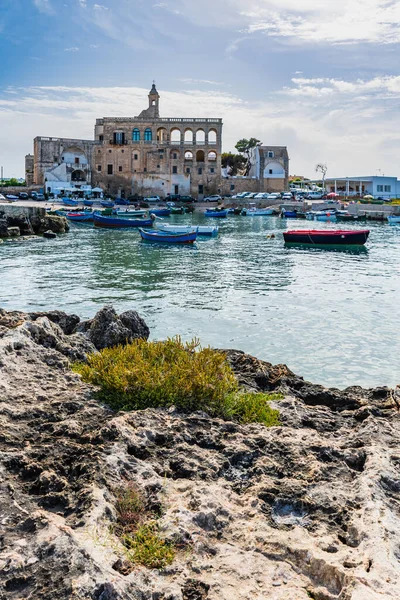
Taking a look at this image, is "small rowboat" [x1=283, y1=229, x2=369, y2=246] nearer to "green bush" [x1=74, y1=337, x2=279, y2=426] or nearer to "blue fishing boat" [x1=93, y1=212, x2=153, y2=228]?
"blue fishing boat" [x1=93, y1=212, x2=153, y2=228]

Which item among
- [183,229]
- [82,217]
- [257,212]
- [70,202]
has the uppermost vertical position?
[70,202]

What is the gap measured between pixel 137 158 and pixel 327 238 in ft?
169

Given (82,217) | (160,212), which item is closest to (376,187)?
(160,212)

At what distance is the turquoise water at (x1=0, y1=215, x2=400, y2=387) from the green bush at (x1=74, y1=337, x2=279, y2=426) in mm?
4458

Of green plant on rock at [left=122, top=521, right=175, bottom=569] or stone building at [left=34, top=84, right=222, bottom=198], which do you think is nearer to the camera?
green plant on rock at [left=122, top=521, right=175, bottom=569]

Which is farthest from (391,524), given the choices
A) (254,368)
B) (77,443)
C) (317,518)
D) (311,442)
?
(254,368)

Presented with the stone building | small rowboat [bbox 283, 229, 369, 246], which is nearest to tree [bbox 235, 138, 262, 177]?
the stone building

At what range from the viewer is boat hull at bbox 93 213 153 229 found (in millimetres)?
50594

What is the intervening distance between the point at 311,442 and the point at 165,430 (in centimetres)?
139

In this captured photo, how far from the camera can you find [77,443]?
195 inches

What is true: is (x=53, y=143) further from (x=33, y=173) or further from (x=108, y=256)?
(x=108, y=256)

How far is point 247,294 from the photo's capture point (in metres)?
20.0

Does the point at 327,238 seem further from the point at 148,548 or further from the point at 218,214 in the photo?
the point at 148,548

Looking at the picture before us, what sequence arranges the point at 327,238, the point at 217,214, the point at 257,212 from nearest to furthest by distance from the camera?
the point at 327,238, the point at 217,214, the point at 257,212
